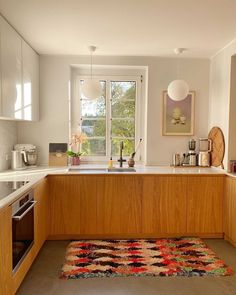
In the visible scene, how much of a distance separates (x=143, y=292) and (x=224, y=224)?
1.46m

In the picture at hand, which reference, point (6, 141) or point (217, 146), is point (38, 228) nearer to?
point (6, 141)

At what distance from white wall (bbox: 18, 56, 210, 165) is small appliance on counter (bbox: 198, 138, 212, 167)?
0.12 metres

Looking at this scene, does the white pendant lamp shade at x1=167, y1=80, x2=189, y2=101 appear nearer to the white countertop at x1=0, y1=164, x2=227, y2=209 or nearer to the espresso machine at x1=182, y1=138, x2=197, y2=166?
the espresso machine at x1=182, y1=138, x2=197, y2=166

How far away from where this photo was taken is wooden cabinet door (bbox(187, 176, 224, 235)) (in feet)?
10.4

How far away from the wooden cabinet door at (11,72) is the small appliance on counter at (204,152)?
226cm

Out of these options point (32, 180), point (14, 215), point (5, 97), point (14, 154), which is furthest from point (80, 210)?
point (5, 97)

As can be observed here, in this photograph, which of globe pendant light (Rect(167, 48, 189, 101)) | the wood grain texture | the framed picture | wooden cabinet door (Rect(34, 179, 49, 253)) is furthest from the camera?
the framed picture

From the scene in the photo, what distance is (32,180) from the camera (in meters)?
2.58

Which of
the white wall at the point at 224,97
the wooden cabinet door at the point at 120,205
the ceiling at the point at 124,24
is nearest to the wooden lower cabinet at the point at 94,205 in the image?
the wooden cabinet door at the point at 120,205

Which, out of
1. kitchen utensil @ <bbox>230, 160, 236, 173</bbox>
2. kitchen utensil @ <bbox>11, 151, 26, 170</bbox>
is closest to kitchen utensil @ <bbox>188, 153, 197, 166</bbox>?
kitchen utensil @ <bbox>230, 160, 236, 173</bbox>

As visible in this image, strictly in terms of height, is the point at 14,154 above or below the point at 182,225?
above

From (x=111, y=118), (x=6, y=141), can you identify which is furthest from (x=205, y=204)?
(x=6, y=141)

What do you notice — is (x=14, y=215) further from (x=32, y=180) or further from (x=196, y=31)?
(x=196, y=31)

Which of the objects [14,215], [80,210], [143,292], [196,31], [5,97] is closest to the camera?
[14,215]
